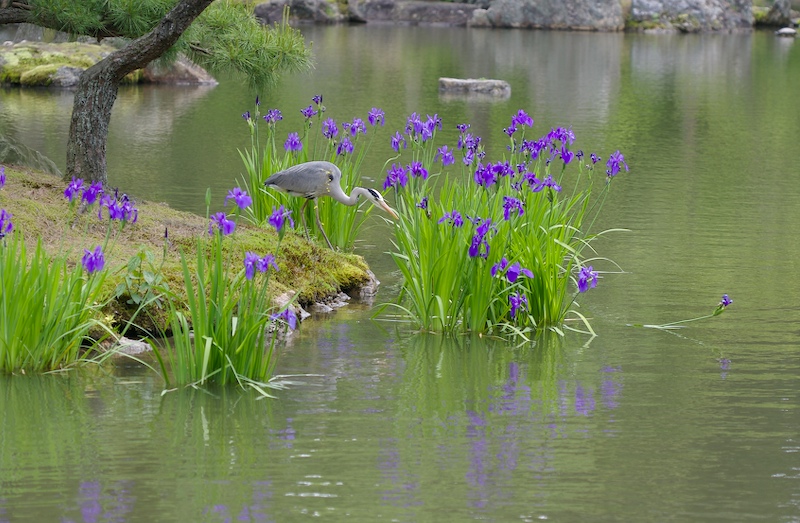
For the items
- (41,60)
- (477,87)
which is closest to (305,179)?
(477,87)

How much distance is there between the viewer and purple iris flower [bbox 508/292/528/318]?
6.78m

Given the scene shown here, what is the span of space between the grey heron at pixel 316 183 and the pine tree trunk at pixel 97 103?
1.30 metres

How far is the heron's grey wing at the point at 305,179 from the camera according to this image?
25.3 ft

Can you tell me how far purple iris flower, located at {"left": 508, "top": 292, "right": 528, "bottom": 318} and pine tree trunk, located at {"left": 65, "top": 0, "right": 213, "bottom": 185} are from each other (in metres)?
3.10

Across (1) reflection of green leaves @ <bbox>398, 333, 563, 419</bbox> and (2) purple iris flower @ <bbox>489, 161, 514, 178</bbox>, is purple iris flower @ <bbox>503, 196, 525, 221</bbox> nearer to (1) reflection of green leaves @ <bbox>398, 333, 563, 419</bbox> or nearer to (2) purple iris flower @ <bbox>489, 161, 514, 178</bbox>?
(2) purple iris flower @ <bbox>489, 161, 514, 178</bbox>

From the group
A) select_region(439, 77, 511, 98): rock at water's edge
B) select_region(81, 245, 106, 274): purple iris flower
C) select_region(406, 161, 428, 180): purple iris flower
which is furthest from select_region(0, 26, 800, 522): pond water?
select_region(439, 77, 511, 98): rock at water's edge

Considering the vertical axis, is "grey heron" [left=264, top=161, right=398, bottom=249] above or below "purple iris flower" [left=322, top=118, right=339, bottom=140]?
below

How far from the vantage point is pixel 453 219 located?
6645 millimetres

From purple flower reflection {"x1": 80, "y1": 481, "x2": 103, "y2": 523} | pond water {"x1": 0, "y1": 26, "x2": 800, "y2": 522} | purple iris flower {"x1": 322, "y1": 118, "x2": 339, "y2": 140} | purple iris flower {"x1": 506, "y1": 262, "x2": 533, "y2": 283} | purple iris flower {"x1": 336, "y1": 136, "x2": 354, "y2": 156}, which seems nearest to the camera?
purple flower reflection {"x1": 80, "y1": 481, "x2": 103, "y2": 523}

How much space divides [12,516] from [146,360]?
2.22 meters

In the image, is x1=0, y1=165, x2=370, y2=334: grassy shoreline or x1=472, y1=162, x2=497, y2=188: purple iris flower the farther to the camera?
x1=0, y1=165, x2=370, y2=334: grassy shoreline

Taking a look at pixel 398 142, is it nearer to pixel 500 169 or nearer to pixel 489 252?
pixel 500 169

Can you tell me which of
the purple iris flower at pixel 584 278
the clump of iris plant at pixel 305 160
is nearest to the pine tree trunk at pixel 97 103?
the clump of iris plant at pixel 305 160

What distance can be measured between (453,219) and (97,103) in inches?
125
